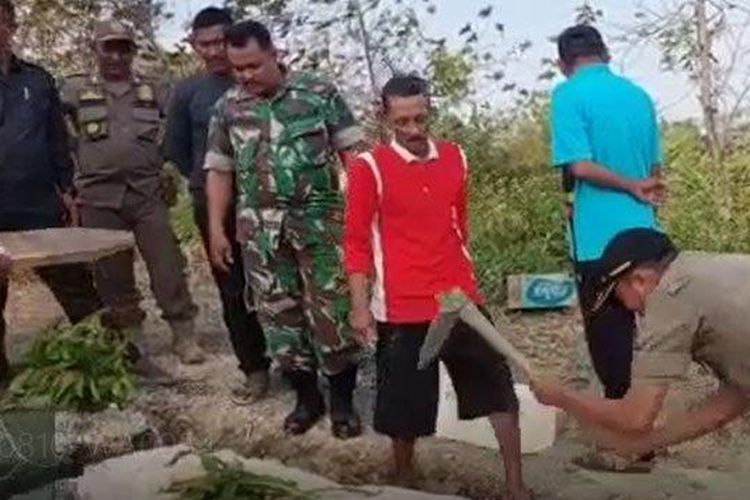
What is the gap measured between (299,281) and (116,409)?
2.90ft

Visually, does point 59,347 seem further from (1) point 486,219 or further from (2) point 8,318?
(1) point 486,219

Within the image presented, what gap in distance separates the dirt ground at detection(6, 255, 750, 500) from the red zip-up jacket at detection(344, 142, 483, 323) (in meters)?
0.69

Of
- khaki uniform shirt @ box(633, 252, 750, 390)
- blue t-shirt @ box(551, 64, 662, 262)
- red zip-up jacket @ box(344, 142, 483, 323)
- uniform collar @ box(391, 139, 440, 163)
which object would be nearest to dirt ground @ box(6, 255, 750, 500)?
red zip-up jacket @ box(344, 142, 483, 323)

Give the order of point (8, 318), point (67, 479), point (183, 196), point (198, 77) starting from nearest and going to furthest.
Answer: point (67, 479) < point (198, 77) < point (8, 318) < point (183, 196)

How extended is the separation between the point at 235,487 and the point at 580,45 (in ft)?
7.17

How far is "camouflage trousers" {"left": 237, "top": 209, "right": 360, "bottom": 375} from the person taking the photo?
5691 mm

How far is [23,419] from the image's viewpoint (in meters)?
5.54

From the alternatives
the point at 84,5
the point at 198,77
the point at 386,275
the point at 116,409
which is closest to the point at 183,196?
the point at 84,5

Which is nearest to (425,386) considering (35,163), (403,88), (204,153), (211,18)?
(403,88)

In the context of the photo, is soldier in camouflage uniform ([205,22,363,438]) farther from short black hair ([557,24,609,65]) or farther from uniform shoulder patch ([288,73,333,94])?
short black hair ([557,24,609,65])

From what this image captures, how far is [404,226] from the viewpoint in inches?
203

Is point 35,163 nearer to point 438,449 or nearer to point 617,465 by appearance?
point 438,449

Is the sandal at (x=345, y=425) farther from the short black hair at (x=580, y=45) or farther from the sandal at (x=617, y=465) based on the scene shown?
the short black hair at (x=580, y=45)

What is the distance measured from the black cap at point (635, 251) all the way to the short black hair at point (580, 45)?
1.75 m
